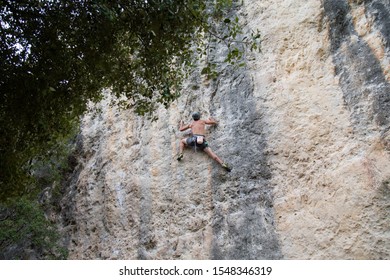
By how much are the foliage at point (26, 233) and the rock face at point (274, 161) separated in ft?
2.31

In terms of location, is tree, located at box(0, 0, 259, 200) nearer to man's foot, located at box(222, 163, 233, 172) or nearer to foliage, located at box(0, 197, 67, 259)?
man's foot, located at box(222, 163, 233, 172)

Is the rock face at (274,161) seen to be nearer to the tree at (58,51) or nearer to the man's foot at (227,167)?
the man's foot at (227,167)

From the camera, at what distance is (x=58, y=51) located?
604 cm

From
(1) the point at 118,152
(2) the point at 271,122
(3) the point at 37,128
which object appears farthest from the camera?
(1) the point at 118,152

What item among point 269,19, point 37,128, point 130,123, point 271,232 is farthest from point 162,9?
point 130,123

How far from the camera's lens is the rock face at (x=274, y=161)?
7113 mm

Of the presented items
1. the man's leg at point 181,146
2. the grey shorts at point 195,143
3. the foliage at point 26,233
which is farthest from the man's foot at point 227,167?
the foliage at point 26,233

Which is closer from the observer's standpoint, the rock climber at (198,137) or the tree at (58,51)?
the tree at (58,51)

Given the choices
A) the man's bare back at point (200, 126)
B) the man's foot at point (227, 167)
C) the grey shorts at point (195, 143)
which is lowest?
the man's foot at point (227, 167)

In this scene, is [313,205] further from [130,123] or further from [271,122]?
[130,123]

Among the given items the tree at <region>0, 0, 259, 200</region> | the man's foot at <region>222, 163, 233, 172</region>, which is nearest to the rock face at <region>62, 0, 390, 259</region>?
the man's foot at <region>222, 163, 233, 172</region>

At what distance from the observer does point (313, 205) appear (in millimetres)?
7445

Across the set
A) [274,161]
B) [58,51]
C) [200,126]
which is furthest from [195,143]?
[58,51]

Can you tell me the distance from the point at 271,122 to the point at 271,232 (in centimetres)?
257
